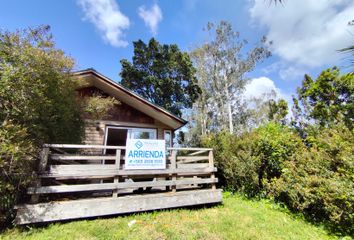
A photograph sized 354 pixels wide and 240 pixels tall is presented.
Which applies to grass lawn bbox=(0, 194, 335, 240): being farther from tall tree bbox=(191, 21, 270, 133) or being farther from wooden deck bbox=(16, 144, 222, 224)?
tall tree bbox=(191, 21, 270, 133)

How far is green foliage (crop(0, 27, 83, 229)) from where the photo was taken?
3.31 metres

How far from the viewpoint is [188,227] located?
3.95 metres

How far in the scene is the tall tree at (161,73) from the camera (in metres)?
19.2

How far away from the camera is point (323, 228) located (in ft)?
13.7

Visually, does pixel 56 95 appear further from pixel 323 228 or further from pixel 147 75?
pixel 147 75

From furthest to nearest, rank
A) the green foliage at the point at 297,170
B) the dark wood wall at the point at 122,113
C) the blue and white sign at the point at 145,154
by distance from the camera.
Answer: the dark wood wall at the point at 122,113
the blue and white sign at the point at 145,154
the green foliage at the point at 297,170

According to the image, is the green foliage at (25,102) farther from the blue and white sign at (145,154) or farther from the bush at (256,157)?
the bush at (256,157)

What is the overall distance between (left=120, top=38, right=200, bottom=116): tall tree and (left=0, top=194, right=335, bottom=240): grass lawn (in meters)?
15.0

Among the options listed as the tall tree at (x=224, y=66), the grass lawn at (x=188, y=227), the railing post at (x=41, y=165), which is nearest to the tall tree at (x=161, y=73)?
the tall tree at (x=224, y=66)

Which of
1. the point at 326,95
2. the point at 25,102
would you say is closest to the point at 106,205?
the point at 25,102

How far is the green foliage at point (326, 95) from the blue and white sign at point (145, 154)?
13515mm

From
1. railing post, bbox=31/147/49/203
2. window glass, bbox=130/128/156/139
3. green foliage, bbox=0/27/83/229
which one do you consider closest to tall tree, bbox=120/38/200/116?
window glass, bbox=130/128/156/139

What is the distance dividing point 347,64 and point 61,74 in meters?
5.41

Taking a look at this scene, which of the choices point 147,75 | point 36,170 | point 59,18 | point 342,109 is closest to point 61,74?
point 36,170
